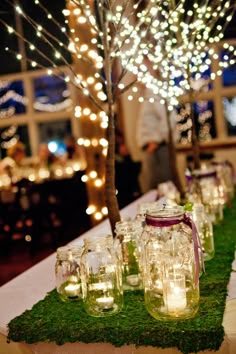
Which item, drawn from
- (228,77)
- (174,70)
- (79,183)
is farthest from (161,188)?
(228,77)

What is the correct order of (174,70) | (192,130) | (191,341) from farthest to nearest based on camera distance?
(192,130), (174,70), (191,341)

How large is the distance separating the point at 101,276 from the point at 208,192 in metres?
1.26

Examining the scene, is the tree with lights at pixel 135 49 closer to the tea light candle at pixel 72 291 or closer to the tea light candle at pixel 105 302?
the tea light candle at pixel 72 291

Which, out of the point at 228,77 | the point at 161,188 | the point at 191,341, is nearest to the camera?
the point at 191,341

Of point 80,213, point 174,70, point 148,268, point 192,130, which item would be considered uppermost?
point 174,70

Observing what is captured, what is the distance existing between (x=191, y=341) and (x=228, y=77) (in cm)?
687

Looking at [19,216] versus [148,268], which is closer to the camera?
[148,268]

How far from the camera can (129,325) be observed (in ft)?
5.21

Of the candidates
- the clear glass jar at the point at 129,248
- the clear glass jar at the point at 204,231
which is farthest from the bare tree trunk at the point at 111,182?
the clear glass jar at the point at 204,231

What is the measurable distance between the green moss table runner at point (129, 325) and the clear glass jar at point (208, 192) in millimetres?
919

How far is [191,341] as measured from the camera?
1490mm

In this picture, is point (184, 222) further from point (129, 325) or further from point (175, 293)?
point (129, 325)

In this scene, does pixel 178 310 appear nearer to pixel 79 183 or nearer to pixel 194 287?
pixel 194 287

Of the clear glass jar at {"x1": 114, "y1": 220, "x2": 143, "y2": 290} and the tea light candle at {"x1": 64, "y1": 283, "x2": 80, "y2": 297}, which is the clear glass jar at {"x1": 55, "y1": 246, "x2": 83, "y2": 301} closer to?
the tea light candle at {"x1": 64, "y1": 283, "x2": 80, "y2": 297}
